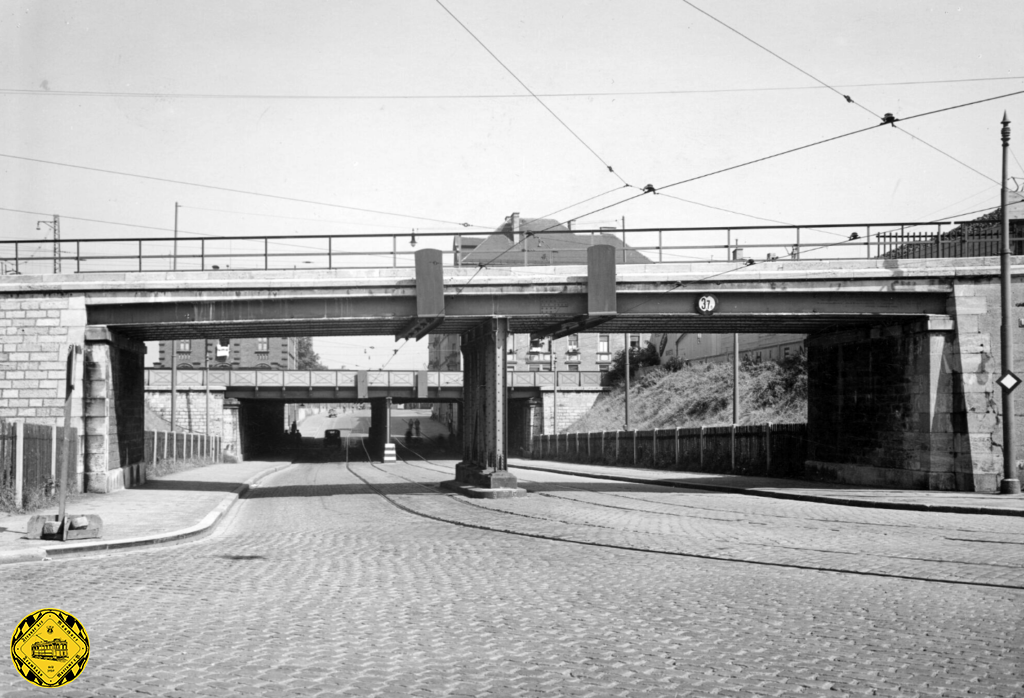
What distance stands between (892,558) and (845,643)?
17.9 ft

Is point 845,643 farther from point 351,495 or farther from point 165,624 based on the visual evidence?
point 351,495

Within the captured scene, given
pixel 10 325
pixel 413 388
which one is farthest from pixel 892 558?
pixel 413 388

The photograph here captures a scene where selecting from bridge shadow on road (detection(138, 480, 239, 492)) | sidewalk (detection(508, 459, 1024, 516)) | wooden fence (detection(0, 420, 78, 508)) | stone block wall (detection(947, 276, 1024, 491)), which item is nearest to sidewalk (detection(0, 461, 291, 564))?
bridge shadow on road (detection(138, 480, 239, 492))

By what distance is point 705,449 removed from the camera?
37.2 meters

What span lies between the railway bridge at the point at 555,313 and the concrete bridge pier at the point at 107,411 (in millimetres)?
52

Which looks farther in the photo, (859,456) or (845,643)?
(859,456)

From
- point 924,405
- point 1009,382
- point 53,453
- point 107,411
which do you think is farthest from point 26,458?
point 1009,382

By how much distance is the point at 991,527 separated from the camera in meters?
16.2

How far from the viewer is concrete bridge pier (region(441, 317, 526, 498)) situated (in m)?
24.5

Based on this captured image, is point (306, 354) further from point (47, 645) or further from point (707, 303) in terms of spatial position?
point (47, 645)

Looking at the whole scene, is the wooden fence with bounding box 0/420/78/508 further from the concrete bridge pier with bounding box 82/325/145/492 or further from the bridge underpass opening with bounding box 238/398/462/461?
the bridge underpass opening with bounding box 238/398/462/461

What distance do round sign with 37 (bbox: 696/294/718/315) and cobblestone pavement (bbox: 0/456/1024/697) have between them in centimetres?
955

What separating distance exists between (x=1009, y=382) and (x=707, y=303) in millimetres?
7192

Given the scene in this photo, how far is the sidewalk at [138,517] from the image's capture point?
12.9m
